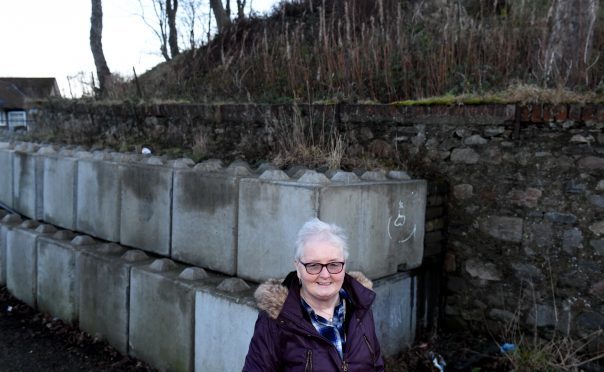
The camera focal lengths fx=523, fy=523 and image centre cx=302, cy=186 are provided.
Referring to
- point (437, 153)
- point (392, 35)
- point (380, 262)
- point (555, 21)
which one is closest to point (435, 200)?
point (437, 153)

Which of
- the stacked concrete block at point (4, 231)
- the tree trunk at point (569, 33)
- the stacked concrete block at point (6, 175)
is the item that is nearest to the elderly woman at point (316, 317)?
the tree trunk at point (569, 33)

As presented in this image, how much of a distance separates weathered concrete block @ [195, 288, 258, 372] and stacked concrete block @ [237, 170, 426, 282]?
27 centimetres

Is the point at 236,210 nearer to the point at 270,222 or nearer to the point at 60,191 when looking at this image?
the point at 270,222

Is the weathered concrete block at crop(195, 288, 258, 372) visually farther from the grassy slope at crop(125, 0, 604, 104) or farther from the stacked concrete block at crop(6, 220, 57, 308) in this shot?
the stacked concrete block at crop(6, 220, 57, 308)

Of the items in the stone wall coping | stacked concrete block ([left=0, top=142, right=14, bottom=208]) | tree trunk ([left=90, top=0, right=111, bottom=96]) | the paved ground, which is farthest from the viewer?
tree trunk ([left=90, top=0, right=111, bottom=96])

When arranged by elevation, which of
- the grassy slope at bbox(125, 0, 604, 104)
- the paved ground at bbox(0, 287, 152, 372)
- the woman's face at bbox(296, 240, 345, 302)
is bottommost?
the paved ground at bbox(0, 287, 152, 372)

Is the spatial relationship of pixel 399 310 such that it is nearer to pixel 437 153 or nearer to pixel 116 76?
pixel 437 153

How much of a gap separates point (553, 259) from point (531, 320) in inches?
20.8

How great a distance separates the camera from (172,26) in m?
18.8

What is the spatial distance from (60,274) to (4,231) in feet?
4.33

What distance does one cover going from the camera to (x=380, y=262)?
3820 mm

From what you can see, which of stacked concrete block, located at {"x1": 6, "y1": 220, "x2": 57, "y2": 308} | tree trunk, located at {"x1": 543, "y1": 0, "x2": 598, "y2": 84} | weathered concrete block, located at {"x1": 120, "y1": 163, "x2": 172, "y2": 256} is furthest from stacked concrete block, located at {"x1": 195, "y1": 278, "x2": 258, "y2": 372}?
tree trunk, located at {"x1": 543, "y1": 0, "x2": 598, "y2": 84}

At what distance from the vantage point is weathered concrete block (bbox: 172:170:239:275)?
12.5 ft

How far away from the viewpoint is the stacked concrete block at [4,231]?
578cm
